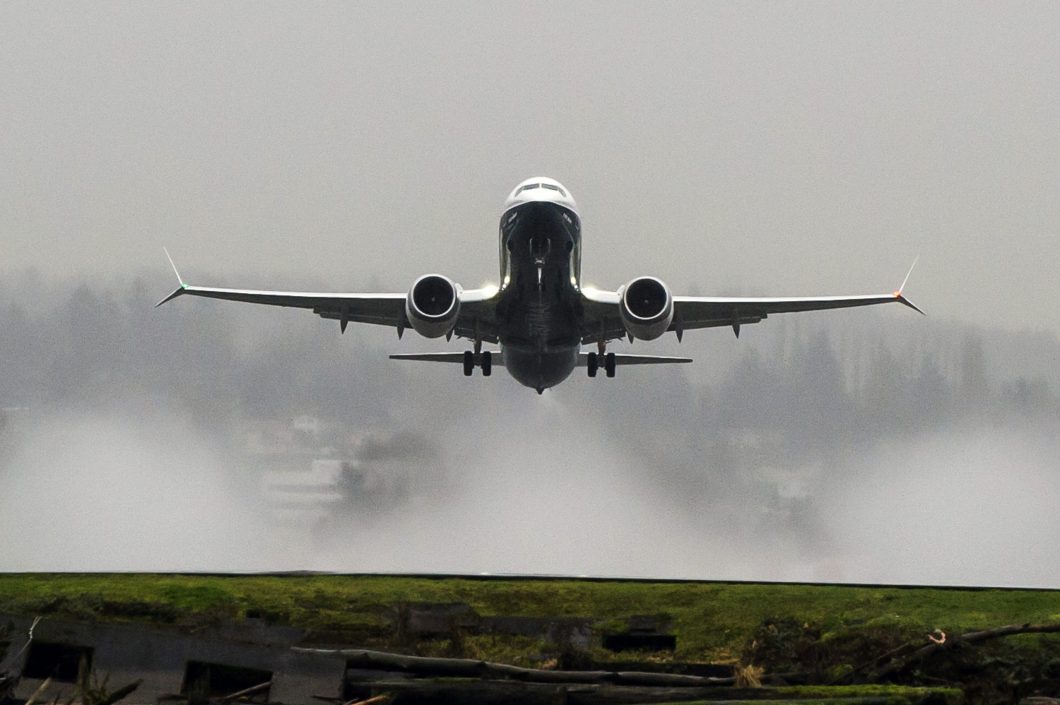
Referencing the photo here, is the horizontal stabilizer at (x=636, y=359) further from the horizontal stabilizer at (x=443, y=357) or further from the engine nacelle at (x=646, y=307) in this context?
the engine nacelle at (x=646, y=307)

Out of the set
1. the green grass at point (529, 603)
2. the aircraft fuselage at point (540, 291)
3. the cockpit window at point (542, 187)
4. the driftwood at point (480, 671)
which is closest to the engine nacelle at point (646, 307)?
the aircraft fuselage at point (540, 291)

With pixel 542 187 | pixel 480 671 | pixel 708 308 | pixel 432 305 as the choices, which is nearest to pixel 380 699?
pixel 480 671

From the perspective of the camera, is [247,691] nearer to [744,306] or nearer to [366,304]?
[366,304]

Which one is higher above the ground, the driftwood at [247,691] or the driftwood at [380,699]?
the driftwood at [247,691]

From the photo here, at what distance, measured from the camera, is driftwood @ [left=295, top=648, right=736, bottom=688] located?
55.0 feet

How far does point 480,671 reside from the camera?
1677cm

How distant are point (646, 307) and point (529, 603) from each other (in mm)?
9114

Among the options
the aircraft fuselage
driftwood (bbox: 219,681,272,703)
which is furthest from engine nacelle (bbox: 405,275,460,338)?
driftwood (bbox: 219,681,272,703)

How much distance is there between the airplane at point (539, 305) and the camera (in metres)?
30.3

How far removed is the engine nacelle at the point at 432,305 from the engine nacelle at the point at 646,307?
3869mm

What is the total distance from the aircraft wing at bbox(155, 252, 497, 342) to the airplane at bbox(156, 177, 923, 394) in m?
0.03

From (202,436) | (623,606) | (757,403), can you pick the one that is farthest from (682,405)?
(623,606)

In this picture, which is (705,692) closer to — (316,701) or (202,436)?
(316,701)

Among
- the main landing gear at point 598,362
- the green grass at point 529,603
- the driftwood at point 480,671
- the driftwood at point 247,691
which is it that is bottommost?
the driftwood at point 247,691
